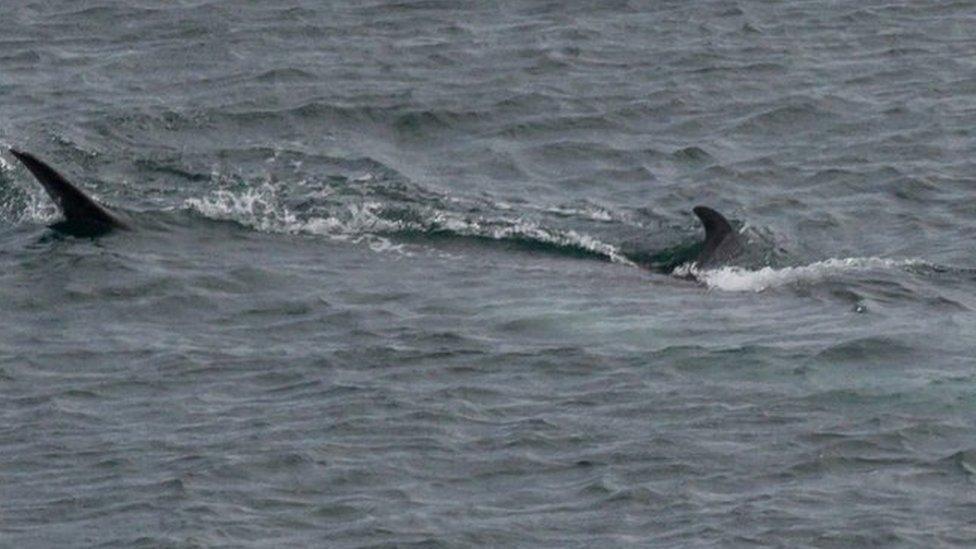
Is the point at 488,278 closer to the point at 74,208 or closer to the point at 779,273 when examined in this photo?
the point at 779,273

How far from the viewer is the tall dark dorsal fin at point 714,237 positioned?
23406mm

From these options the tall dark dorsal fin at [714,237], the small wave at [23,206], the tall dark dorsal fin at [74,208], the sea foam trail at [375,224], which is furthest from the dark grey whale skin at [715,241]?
the small wave at [23,206]

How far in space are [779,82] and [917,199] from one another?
433cm

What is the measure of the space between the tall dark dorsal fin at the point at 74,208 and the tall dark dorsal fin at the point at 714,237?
557cm

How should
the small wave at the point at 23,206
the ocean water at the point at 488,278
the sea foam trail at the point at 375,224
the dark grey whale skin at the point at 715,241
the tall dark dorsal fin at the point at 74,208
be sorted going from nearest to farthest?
the ocean water at the point at 488,278
the dark grey whale skin at the point at 715,241
the tall dark dorsal fin at the point at 74,208
the sea foam trail at the point at 375,224
the small wave at the point at 23,206

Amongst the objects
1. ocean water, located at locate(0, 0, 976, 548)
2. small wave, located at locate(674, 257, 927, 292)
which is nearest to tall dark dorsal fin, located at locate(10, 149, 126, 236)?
ocean water, located at locate(0, 0, 976, 548)

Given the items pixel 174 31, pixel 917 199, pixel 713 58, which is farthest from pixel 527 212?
pixel 174 31

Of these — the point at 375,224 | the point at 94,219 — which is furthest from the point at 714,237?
the point at 94,219

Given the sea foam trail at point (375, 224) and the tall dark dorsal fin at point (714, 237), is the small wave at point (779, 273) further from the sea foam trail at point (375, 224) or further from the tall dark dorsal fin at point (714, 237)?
the sea foam trail at point (375, 224)

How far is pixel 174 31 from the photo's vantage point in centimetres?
3244

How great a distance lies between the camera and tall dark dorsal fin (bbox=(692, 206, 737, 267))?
23406 millimetres

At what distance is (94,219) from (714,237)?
5.92m

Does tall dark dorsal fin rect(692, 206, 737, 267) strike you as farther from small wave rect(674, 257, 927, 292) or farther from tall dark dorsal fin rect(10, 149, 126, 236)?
tall dark dorsal fin rect(10, 149, 126, 236)

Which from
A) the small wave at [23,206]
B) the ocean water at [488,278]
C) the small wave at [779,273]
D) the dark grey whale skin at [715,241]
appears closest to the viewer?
the ocean water at [488,278]
